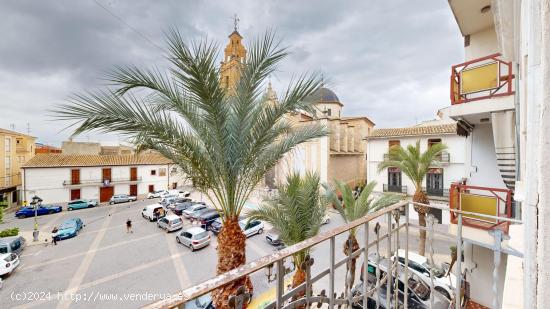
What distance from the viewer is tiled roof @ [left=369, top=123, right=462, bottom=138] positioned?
1560 cm

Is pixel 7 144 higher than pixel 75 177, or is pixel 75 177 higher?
pixel 7 144

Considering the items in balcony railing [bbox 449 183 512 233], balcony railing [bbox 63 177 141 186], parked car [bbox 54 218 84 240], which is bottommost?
parked car [bbox 54 218 84 240]

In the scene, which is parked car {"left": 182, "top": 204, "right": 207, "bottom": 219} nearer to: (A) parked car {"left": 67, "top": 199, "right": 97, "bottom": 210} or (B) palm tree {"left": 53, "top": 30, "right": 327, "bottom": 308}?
(A) parked car {"left": 67, "top": 199, "right": 97, "bottom": 210}

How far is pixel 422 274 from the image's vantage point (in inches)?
295

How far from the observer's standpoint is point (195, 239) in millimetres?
12562

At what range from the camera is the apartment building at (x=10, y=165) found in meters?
24.3

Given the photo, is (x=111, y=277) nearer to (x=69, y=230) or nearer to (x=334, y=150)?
(x=69, y=230)

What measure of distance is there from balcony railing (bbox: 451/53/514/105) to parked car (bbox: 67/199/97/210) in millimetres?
29760

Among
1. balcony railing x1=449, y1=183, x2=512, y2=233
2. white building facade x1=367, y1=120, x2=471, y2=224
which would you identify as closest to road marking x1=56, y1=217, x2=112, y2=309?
balcony railing x1=449, y1=183, x2=512, y2=233

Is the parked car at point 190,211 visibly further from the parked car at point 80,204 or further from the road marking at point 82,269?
the parked car at point 80,204

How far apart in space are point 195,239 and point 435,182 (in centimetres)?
1617

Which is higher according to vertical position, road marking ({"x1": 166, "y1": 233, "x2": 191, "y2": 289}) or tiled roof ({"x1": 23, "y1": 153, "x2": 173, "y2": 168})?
tiled roof ({"x1": 23, "y1": 153, "x2": 173, "y2": 168})

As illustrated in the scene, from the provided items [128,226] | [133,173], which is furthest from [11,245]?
[133,173]

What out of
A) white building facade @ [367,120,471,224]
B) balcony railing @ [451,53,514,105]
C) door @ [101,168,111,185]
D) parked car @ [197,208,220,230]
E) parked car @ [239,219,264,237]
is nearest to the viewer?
balcony railing @ [451,53,514,105]
